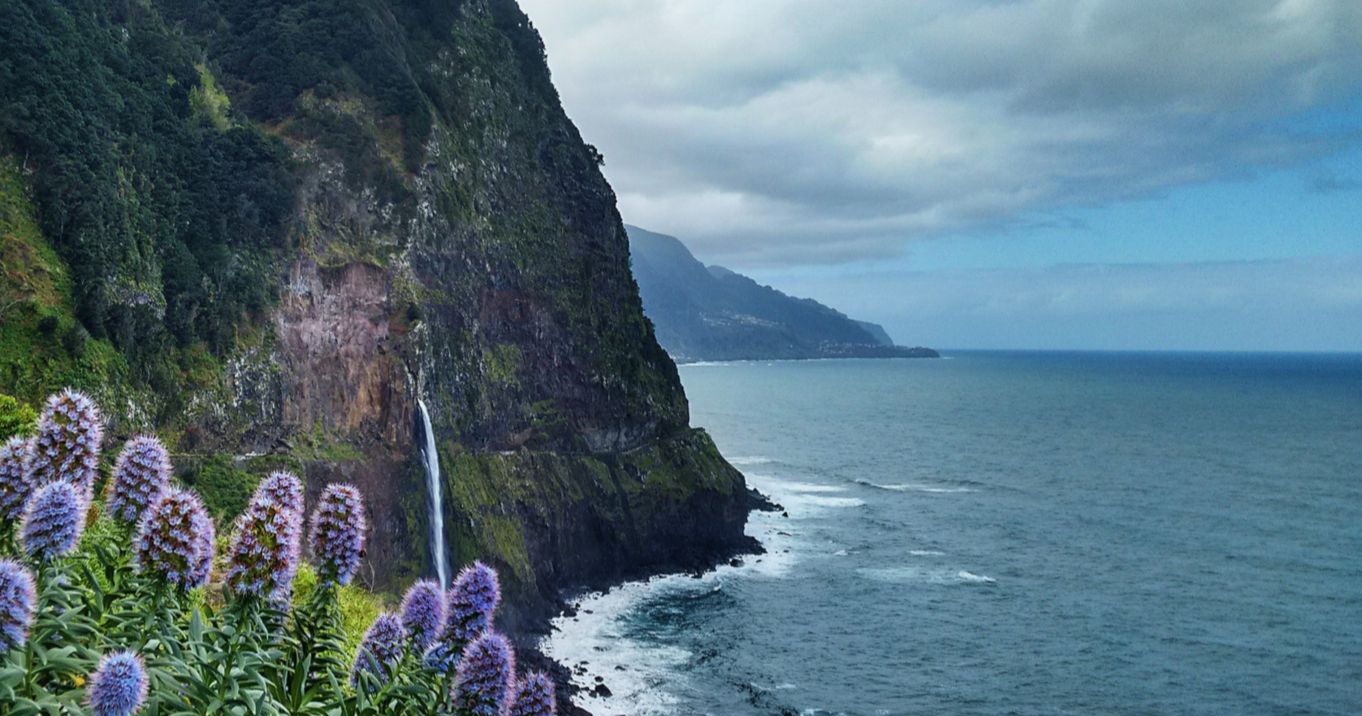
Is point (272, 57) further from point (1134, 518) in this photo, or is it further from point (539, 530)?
point (1134, 518)

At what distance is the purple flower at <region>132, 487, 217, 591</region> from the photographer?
5.29 meters

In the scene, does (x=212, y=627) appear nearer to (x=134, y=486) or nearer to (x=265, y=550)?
(x=265, y=550)

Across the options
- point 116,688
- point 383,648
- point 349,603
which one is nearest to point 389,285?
point 349,603

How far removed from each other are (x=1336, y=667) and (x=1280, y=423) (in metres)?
121

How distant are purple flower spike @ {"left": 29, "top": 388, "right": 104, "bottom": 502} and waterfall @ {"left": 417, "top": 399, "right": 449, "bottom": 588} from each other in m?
45.2

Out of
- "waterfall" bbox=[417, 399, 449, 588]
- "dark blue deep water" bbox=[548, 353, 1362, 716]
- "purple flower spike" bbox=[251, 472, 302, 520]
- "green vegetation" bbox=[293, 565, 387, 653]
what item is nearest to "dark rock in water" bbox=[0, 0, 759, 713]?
"waterfall" bbox=[417, 399, 449, 588]

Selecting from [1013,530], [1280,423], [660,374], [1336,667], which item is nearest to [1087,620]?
[1336,667]

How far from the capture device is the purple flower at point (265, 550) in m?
5.64

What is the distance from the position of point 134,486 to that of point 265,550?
86 centimetres

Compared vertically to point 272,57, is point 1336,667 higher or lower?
lower

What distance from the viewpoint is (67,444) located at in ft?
18.4

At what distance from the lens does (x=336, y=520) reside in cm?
626

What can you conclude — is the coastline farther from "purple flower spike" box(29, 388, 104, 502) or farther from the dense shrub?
"purple flower spike" box(29, 388, 104, 502)

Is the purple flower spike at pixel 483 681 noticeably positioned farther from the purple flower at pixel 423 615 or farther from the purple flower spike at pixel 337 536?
the purple flower spike at pixel 337 536
